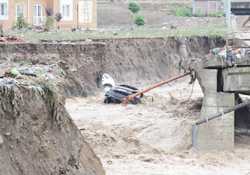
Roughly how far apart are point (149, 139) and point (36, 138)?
9.81 metres

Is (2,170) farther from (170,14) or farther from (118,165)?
(170,14)

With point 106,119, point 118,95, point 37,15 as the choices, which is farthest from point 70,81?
point 37,15

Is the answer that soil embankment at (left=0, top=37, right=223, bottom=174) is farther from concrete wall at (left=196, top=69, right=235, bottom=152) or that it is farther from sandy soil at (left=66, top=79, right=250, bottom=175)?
concrete wall at (left=196, top=69, right=235, bottom=152)

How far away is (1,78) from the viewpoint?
859 cm

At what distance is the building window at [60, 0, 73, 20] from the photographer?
46344 mm

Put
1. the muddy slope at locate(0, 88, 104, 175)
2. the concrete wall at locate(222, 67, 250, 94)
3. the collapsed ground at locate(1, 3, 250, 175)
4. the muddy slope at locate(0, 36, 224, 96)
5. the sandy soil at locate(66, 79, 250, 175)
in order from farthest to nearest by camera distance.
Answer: the muddy slope at locate(0, 36, 224, 96) → the concrete wall at locate(222, 67, 250, 94) → the collapsed ground at locate(1, 3, 250, 175) → the sandy soil at locate(66, 79, 250, 175) → the muddy slope at locate(0, 88, 104, 175)

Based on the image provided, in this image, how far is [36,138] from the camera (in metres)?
8.48

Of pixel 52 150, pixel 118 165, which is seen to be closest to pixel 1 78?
pixel 52 150

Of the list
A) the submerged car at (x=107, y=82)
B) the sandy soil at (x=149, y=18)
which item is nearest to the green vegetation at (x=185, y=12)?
the sandy soil at (x=149, y=18)

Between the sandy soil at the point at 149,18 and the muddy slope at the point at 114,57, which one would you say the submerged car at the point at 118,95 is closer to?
the muddy slope at the point at 114,57

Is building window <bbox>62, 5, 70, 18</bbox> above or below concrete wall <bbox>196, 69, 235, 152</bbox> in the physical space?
above

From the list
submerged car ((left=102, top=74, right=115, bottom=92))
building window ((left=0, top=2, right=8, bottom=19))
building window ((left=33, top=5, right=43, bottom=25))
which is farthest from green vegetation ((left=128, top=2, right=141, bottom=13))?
submerged car ((left=102, top=74, right=115, bottom=92))

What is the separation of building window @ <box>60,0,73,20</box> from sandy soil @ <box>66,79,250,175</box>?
2234cm

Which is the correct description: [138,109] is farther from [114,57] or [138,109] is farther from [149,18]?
[149,18]
